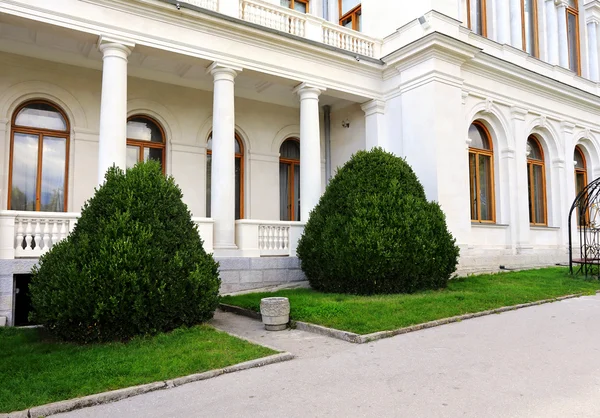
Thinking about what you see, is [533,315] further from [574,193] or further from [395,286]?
[574,193]

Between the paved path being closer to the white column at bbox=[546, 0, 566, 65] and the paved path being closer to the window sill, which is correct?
the window sill

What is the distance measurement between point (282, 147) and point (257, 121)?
1463 mm

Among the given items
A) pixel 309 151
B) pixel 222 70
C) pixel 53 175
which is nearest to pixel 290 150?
pixel 309 151

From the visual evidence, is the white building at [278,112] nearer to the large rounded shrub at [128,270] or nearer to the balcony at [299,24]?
the balcony at [299,24]

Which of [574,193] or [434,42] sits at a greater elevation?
[434,42]

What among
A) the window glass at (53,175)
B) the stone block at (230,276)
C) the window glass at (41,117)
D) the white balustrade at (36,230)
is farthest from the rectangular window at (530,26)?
the white balustrade at (36,230)

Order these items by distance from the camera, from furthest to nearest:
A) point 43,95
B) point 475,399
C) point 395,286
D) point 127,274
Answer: point 43,95, point 395,286, point 127,274, point 475,399

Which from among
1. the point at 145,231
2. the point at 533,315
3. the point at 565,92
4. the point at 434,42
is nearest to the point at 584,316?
the point at 533,315

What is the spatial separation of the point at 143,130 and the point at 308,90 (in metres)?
5.04

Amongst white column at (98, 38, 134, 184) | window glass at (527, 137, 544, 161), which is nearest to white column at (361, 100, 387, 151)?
window glass at (527, 137, 544, 161)

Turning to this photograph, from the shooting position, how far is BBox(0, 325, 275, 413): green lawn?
491 cm

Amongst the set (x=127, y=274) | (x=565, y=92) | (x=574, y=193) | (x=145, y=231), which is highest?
(x=565, y=92)

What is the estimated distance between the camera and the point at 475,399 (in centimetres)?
452

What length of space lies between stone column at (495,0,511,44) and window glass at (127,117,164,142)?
1206 cm
